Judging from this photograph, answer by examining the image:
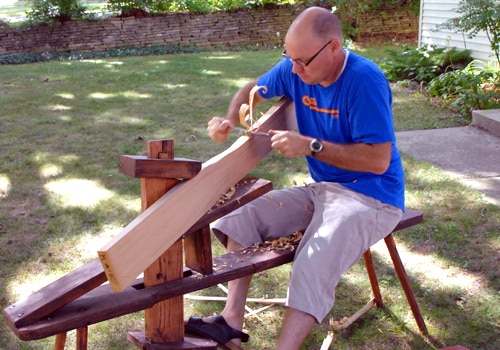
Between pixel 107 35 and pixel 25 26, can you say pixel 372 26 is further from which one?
pixel 25 26

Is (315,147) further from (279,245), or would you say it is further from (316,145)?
(279,245)

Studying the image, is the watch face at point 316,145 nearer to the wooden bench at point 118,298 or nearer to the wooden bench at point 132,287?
the wooden bench at point 132,287

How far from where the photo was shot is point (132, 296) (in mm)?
2100

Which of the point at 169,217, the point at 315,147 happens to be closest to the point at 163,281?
the point at 169,217

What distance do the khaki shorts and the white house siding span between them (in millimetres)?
6683

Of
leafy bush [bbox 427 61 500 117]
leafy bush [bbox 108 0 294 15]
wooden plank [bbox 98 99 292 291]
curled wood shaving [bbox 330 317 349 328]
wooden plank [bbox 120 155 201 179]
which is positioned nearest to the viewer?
wooden plank [bbox 98 99 292 291]

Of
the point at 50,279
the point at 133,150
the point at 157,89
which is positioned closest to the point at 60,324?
the point at 50,279

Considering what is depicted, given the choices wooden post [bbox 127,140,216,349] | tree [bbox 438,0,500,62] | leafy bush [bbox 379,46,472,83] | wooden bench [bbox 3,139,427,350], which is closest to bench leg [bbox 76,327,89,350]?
wooden bench [bbox 3,139,427,350]

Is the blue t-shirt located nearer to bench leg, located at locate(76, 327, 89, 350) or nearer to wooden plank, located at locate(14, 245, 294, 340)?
wooden plank, located at locate(14, 245, 294, 340)

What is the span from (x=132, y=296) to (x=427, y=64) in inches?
310

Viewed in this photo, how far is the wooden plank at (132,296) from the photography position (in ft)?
6.36

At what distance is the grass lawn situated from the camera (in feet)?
10.3

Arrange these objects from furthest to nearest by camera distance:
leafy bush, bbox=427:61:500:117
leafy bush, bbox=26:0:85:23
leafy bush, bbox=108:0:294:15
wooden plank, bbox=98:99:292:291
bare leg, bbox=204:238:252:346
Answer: leafy bush, bbox=108:0:294:15
leafy bush, bbox=26:0:85:23
leafy bush, bbox=427:61:500:117
bare leg, bbox=204:238:252:346
wooden plank, bbox=98:99:292:291

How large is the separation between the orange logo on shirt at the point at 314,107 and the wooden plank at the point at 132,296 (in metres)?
0.64
